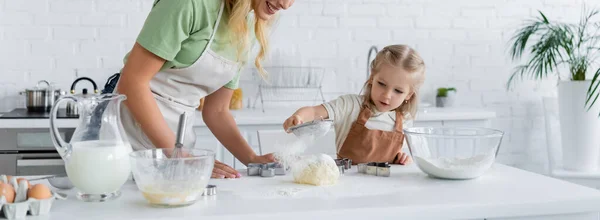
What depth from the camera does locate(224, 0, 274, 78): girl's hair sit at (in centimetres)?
148

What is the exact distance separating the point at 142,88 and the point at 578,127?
9.75 feet

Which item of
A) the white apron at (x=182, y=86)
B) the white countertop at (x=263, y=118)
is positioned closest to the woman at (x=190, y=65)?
the white apron at (x=182, y=86)

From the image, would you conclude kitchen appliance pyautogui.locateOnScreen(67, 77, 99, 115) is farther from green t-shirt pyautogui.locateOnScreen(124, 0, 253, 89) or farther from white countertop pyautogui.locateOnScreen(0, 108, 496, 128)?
green t-shirt pyautogui.locateOnScreen(124, 0, 253, 89)

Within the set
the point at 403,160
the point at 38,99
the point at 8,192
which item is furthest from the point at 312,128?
the point at 38,99

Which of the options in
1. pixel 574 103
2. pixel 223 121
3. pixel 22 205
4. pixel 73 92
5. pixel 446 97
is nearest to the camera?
pixel 22 205

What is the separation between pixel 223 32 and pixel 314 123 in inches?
13.8

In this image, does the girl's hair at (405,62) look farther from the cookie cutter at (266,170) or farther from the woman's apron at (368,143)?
the cookie cutter at (266,170)

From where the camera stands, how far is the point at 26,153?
2873 millimetres

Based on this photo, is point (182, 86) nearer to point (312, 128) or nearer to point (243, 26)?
point (243, 26)

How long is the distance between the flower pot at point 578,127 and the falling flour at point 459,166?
2362 millimetres

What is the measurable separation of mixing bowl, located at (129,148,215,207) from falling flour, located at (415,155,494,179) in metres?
0.60

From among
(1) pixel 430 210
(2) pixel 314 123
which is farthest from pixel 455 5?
(1) pixel 430 210

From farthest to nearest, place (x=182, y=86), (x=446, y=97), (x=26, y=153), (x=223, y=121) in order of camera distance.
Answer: (x=446, y=97), (x=26, y=153), (x=223, y=121), (x=182, y=86)

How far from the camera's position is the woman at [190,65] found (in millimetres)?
1399
